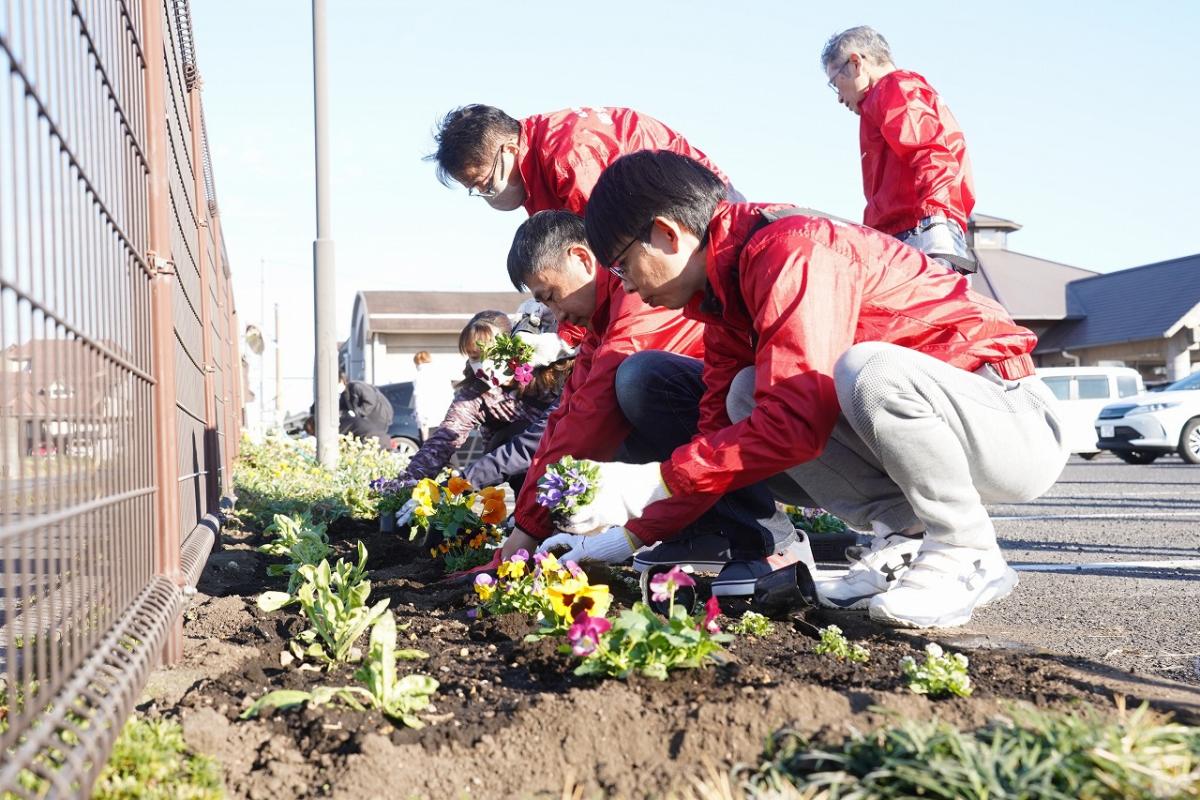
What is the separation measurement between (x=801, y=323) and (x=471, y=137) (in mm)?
2013

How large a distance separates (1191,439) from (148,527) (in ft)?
55.5

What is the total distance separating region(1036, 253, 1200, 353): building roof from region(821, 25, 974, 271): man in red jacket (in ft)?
95.0

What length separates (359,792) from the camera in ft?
5.64

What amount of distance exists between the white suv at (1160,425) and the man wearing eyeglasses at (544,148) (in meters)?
14.4

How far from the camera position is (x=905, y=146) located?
466cm

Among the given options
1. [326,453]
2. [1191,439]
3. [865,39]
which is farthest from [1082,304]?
[865,39]

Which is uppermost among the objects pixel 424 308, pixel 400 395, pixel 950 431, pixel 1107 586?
pixel 424 308

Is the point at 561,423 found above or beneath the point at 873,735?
above

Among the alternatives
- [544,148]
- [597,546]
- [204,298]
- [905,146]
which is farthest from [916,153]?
Answer: [204,298]

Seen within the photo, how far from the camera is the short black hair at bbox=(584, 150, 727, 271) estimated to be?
9.93 ft

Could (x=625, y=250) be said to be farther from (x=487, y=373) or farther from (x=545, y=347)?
(x=487, y=373)

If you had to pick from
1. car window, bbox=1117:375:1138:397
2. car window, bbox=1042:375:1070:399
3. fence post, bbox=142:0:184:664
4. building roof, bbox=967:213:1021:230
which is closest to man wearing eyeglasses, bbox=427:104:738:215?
fence post, bbox=142:0:184:664

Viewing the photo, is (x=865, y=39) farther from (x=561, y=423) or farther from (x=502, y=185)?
(x=561, y=423)

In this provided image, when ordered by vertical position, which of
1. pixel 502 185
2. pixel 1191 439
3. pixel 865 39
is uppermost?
pixel 865 39
